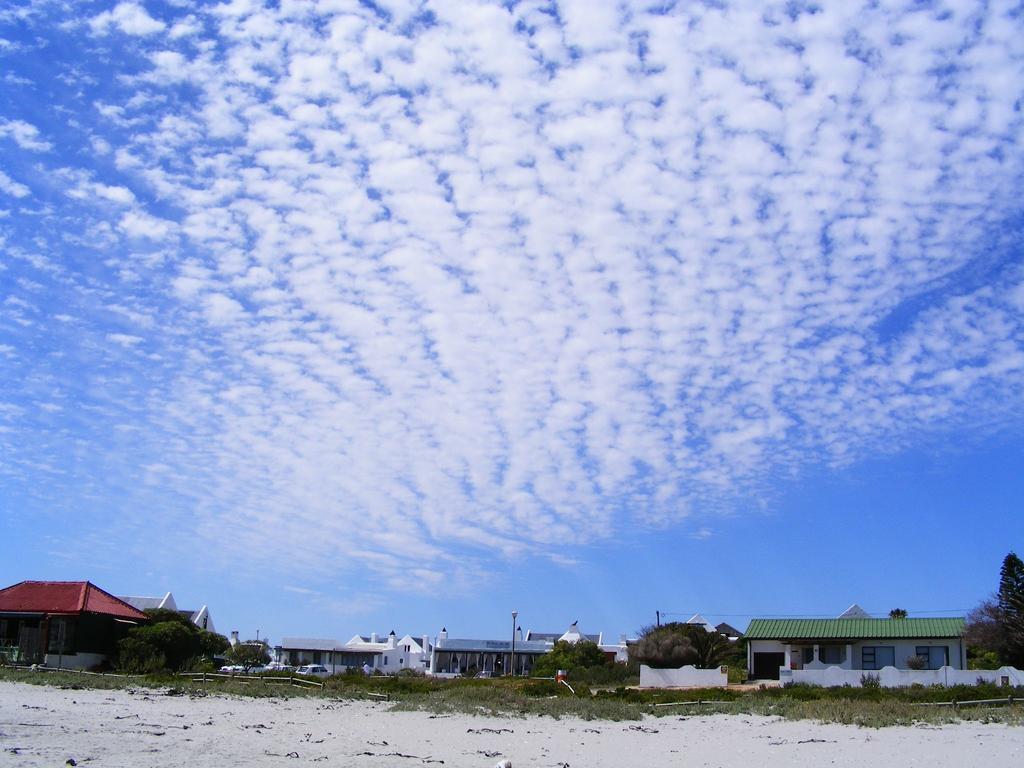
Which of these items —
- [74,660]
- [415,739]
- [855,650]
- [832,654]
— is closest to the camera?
[415,739]

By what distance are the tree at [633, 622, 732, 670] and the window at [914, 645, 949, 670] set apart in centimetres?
963

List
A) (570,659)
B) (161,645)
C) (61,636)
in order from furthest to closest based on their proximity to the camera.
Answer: (570,659), (161,645), (61,636)

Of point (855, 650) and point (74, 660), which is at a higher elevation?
point (855, 650)

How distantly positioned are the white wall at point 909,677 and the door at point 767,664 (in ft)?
24.8

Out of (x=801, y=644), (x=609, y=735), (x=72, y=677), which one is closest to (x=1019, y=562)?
(x=801, y=644)

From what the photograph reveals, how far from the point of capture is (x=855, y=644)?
4634 centimetres

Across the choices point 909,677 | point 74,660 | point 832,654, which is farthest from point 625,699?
point 74,660

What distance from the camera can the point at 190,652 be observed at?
43344 mm

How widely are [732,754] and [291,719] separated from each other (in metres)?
10.9

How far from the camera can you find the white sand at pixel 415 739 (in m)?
16.9

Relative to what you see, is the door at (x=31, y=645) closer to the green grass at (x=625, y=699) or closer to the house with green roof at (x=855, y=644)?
the green grass at (x=625, y=699)

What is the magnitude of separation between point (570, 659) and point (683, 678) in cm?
1522

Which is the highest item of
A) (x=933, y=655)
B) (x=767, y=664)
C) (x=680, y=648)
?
(x=933, y=655)

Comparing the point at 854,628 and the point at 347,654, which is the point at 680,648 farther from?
the point at 347,654
